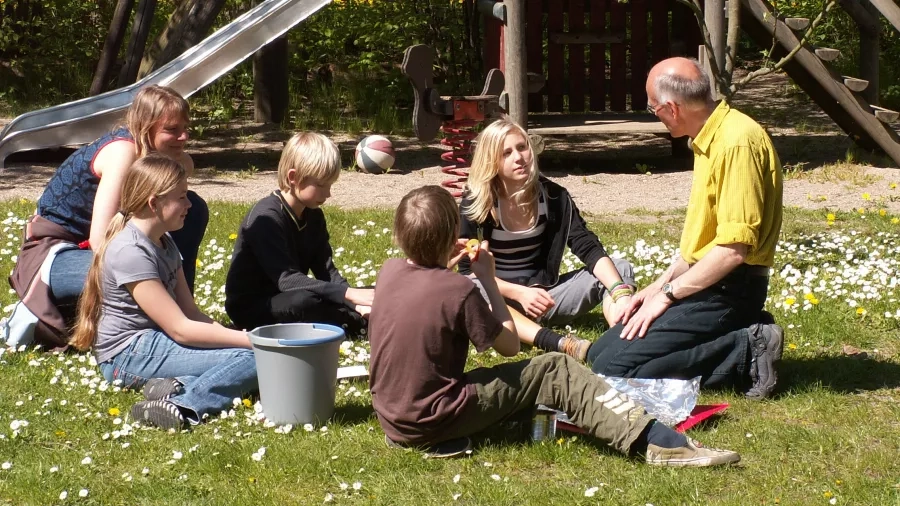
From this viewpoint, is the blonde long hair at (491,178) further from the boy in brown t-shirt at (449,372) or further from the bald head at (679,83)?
the boy in brown t-shirt at (449,372)

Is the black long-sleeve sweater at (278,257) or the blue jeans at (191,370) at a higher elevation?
the black long-sleeve sweater at (278,257)

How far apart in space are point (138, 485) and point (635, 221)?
520 cm

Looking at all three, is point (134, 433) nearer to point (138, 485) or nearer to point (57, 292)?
point (138, 485)

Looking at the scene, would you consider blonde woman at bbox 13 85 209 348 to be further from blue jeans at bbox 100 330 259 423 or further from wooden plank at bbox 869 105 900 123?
wooden plank at bbox 869 105 900 123

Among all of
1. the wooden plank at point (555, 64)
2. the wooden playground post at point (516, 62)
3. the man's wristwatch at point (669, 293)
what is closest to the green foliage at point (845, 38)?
the wooden plank at point (555, 64)

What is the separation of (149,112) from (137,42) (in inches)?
265

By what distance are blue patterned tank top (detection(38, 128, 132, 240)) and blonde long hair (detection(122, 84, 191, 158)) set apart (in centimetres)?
13

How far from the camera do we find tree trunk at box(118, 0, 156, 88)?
11.3 meters

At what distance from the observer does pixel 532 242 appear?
5.48 metres

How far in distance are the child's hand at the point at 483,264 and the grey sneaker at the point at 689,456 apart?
905 mm

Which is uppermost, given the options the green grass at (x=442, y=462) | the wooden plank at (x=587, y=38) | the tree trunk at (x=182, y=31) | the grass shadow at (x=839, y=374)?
the tree trunk at (x=182, y=31)

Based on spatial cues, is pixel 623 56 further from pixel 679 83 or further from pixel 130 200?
pixel 130 200

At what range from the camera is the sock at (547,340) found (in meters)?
5.11

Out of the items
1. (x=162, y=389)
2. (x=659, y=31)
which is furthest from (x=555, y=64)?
(x=162, y=389)
